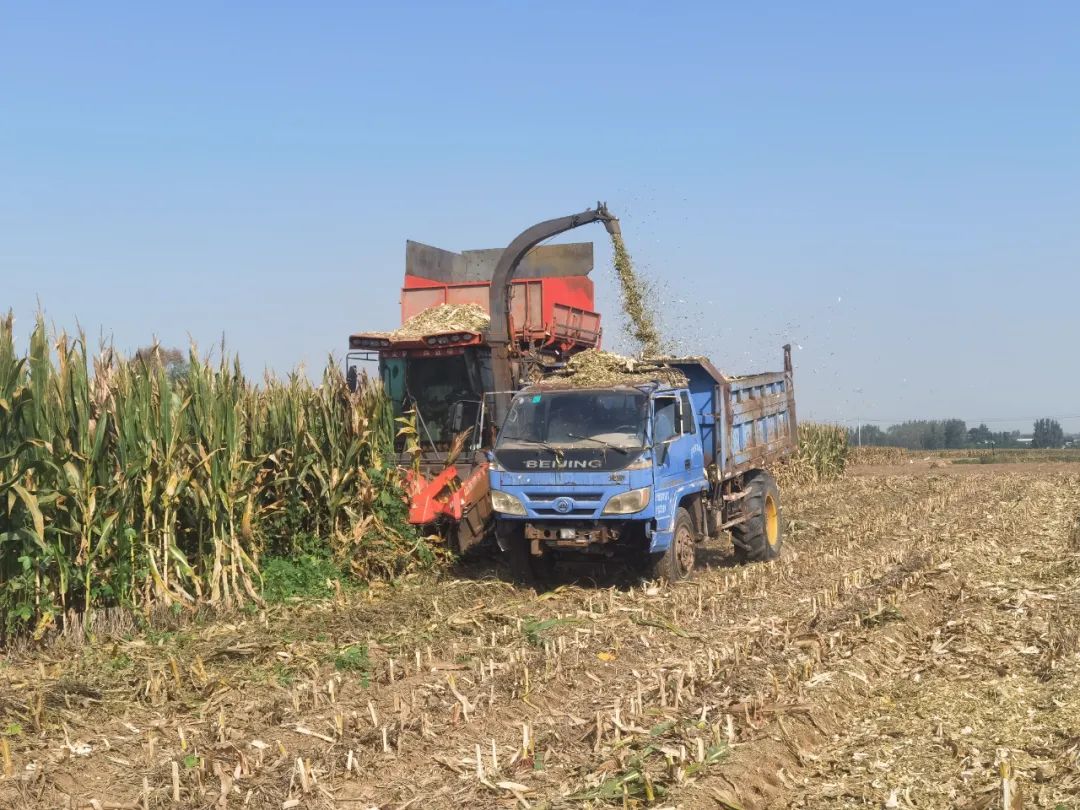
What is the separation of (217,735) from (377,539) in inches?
233

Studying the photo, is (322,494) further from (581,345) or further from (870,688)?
(870,688)

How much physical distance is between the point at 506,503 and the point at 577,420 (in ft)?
3.89

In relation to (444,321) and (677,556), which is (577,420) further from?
(444,321)

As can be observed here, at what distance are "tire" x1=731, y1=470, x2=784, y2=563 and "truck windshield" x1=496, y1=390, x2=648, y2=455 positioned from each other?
3053mm

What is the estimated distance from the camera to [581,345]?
15656 mm

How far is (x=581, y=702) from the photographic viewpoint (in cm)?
705

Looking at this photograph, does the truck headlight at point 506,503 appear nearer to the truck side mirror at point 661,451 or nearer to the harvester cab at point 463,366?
the harvester cab at point 463,366

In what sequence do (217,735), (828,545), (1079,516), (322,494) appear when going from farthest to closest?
(1079,516)
(828,545)
(322,494)
(217,735)

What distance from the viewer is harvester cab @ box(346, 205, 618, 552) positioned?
12.5 meters

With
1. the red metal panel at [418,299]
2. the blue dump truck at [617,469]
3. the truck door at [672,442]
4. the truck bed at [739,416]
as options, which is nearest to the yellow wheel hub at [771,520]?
the truck bed at [739,416]

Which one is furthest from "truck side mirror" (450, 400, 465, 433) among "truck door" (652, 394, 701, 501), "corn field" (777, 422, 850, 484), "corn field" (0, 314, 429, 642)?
"corn field" (777, 422, 850, 484)

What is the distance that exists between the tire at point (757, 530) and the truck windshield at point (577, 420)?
10.0 ft

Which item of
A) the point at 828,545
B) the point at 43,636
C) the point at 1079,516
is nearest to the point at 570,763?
the point at 43,636

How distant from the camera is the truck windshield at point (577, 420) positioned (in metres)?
11.3
